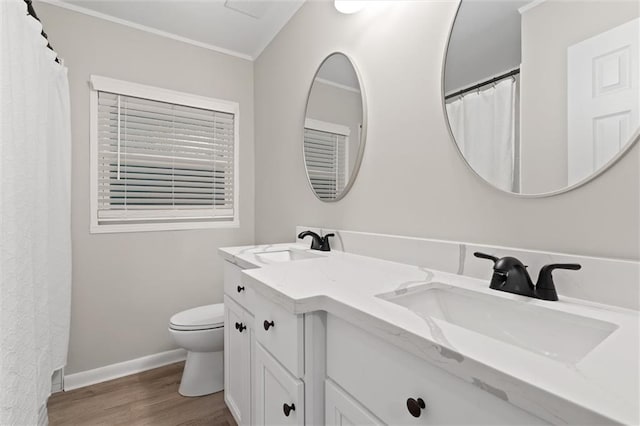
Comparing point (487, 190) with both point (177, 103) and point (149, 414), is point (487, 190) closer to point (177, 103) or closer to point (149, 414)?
point (149, 414)

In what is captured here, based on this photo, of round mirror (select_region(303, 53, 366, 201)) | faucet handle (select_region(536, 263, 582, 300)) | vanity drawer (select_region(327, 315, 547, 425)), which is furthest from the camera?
round mirror (select_region(303, 53, 366, 201))

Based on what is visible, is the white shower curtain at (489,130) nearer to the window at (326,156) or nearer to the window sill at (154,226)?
the window at (326,156)

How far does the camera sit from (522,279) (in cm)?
79

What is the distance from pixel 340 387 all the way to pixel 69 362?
213 centimetres

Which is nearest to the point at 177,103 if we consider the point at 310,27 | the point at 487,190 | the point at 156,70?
the point at 156,70

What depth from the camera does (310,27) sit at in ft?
6.20

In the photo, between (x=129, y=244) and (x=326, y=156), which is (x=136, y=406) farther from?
(x=326, y=156)

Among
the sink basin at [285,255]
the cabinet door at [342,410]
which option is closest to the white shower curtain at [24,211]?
the sink basin at [285,255]

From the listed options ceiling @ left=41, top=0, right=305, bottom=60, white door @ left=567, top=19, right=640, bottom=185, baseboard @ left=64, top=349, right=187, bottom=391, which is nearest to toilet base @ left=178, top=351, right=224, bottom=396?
baseboard @ left=64, top=349, right=187, bottom=391

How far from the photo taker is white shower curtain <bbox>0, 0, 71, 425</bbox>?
966 mm

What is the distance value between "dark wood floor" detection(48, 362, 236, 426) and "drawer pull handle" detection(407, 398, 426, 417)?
56.2 inches

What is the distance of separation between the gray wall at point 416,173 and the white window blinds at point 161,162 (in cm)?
Answer: 77

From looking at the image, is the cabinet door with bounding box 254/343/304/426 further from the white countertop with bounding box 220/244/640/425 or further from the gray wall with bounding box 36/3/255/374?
the gray wall with bounding box 36/3/255/374

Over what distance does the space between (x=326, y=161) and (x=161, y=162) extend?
1.35 metres
